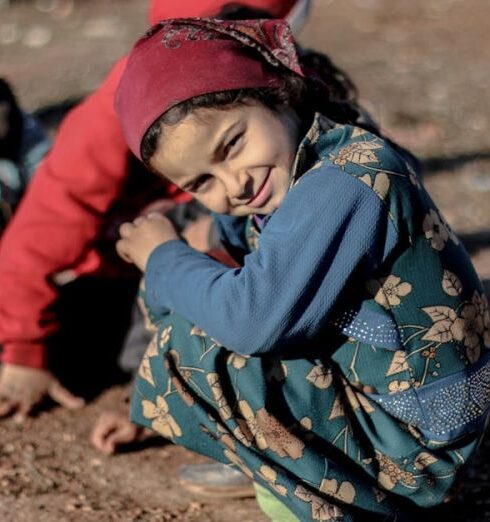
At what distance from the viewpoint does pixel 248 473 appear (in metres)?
2.35

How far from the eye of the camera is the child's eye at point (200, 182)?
2271mm

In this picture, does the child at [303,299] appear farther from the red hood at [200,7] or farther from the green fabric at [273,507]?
the red hood at [200,7]

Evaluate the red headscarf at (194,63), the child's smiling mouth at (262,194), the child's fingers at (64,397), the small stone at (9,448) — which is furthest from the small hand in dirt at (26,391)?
the child's smiling mouth at (262,194)

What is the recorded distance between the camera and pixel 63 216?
3.04 meters

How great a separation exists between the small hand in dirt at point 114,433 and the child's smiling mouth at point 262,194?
92 centimetres

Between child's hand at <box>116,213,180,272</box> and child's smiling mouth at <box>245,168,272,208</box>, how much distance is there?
1.00ft

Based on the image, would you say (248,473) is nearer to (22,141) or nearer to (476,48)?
(22,141)

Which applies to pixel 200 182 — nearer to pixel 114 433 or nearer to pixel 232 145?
pixel 232 145

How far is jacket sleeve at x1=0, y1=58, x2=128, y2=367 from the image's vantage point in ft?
9.85

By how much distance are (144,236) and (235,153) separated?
17.3 inches

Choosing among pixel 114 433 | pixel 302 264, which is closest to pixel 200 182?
pixel 302 264

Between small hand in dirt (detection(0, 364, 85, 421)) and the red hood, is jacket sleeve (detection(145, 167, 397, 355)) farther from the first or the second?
→ small hand in dirt (detection(0, 364, 85, 421))

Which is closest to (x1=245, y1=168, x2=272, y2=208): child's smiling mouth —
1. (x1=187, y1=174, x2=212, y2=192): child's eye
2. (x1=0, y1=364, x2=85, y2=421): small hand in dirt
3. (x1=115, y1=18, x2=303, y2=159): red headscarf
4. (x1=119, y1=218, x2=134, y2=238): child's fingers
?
(x1=187, y1=174, x2=212, y2=192): child's eye

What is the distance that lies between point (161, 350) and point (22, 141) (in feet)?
4.98
